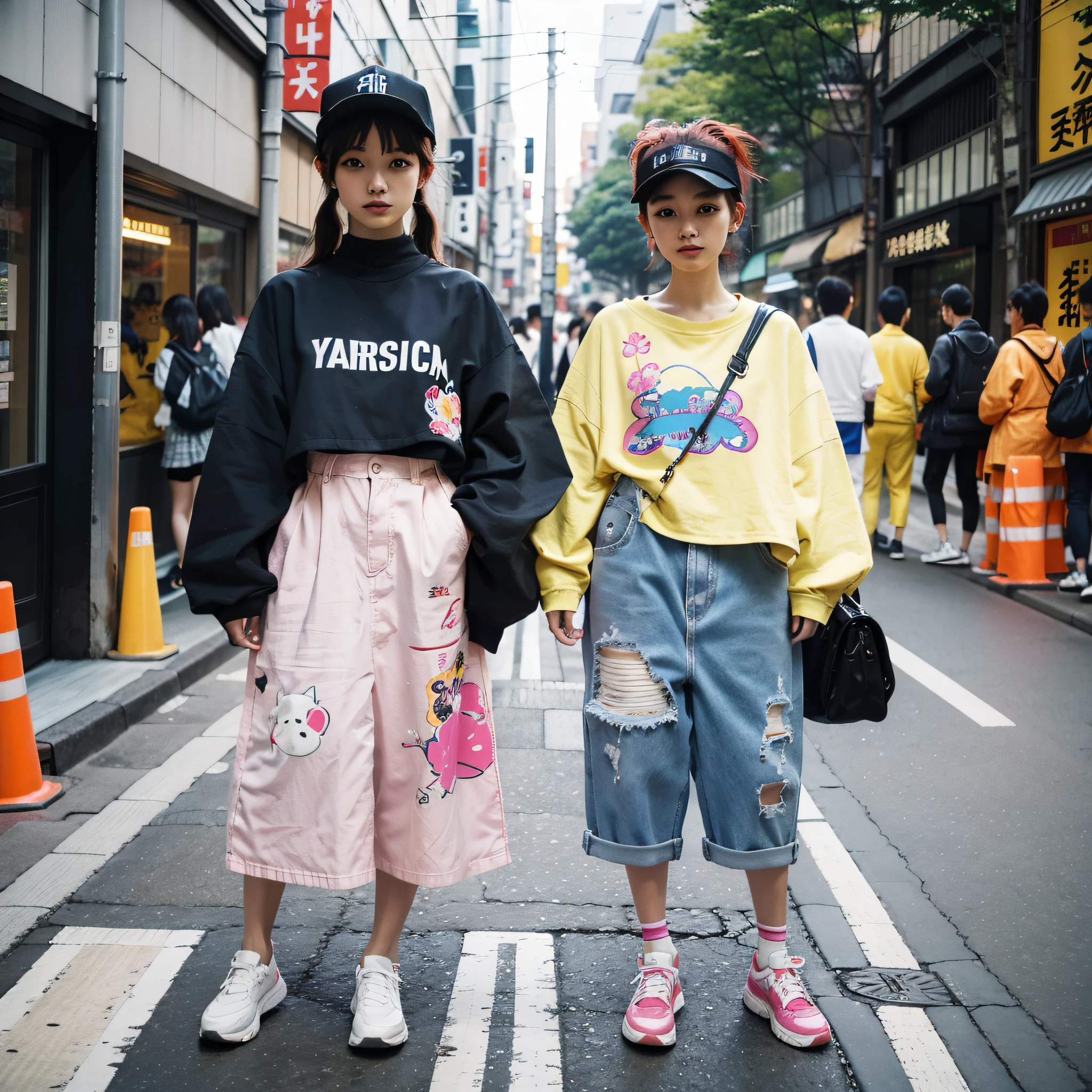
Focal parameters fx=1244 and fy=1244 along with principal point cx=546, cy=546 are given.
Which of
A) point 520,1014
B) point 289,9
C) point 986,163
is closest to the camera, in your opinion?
point 520,1014

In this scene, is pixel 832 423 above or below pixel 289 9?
below

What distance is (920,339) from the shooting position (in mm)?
22484

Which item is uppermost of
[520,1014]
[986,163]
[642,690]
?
[986,163]

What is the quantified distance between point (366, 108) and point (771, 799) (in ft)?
5.75

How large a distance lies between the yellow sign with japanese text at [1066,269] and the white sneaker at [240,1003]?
527 inches

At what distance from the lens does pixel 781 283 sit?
1455 inches

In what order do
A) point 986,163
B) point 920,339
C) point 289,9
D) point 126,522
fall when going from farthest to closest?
point 920,339, point 986,163, point 289,9, point 126,522

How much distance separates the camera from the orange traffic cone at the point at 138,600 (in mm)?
6352

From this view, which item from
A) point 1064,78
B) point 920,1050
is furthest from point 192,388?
point 1064,78

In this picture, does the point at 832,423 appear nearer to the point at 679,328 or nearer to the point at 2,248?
the point at 679,328

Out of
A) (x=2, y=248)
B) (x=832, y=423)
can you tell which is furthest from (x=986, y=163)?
(x=832, y=423)

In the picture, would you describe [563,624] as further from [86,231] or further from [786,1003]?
[86,231]

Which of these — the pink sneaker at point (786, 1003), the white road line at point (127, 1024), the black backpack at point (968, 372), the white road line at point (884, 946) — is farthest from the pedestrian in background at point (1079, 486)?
the white road line at point (127, 1024)

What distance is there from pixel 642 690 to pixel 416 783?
0.54 meters
